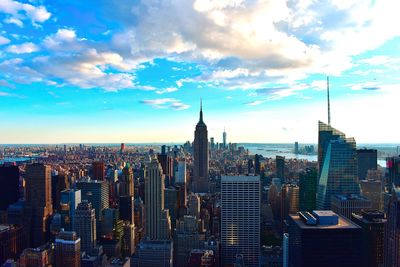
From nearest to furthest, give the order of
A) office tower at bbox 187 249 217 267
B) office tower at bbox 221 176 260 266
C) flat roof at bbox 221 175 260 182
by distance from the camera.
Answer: office tower at bbox 187 249 217 267 < office tower at bbox 221 176 260 266 < flat roof at bbox 221 175 260 182

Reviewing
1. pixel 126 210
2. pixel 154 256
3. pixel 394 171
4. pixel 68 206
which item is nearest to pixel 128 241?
pixel 126 210

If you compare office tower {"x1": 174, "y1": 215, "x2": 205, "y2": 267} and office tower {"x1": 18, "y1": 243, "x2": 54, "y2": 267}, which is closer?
office tower {"x1": 18, "y1": 243, "x2": 54, "y2": 267}

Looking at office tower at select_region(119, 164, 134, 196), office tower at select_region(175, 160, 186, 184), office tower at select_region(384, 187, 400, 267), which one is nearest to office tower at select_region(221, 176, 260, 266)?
office tower at select_region(384, 187, 400, 267)

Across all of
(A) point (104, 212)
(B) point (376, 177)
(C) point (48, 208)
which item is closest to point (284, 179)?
(B) point (376, 177)

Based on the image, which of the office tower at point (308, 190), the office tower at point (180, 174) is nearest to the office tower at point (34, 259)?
the office tower at point (308, 190)

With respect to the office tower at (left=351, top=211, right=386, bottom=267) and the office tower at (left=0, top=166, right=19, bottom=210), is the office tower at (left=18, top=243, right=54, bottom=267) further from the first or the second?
the office tower at (left=351, top=211, right=386, bottom=267)

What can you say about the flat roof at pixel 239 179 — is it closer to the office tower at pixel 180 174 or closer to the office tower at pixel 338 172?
the office tower at pixel 338 172

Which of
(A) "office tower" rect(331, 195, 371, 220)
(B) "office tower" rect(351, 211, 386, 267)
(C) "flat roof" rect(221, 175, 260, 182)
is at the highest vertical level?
(C) "flat roof" rect(221, 175, 260, 182)

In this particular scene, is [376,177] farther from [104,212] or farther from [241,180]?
[104,212]
